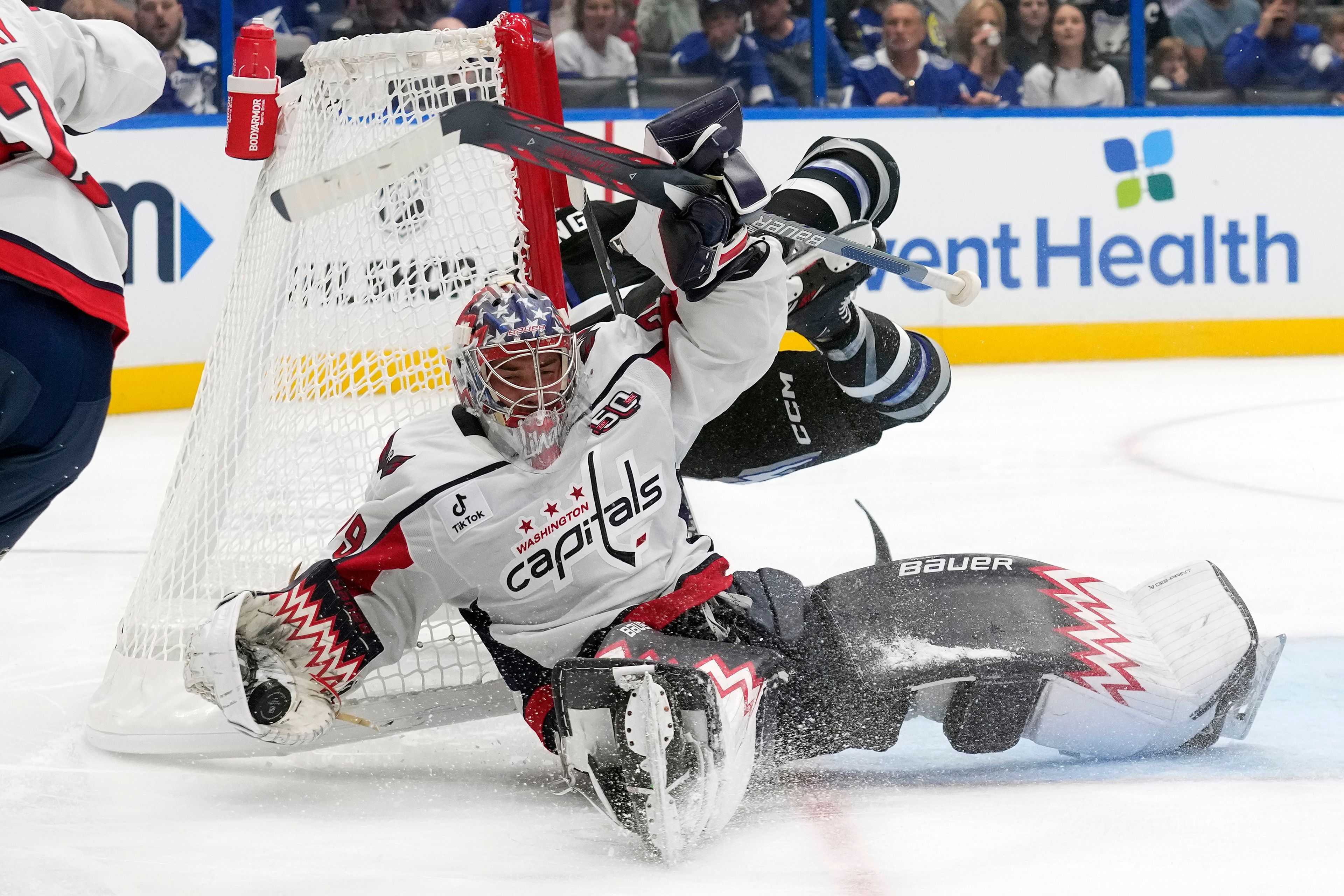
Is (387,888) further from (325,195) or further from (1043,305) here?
(1043,305)

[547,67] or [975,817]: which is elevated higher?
[547,67]

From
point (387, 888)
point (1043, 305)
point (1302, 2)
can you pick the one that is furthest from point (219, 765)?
point (1302, 2)

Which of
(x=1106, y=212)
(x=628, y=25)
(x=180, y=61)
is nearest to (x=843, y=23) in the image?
(x=628, y=25)

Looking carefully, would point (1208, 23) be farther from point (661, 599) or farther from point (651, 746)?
point (651, 746)

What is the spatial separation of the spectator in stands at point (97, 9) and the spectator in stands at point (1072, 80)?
3460mm

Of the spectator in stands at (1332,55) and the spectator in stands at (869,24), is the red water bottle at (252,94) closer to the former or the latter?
the spectator in stands at (869,24)

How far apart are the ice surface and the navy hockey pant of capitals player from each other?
43 centimetres

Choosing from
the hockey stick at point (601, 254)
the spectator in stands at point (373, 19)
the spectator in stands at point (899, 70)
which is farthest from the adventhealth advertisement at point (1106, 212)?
the hockey stick at point (601, 254)

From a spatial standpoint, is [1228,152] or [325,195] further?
[1228,152]

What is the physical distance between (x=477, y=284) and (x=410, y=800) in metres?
0.72

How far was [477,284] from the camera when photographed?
2.13 metres

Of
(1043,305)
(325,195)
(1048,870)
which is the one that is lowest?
(1043,305)

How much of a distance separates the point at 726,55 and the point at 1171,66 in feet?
6.13

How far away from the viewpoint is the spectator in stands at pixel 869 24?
6027mm
